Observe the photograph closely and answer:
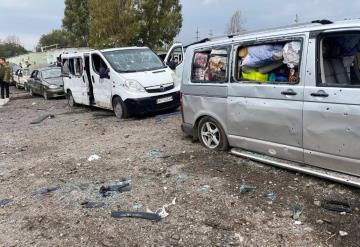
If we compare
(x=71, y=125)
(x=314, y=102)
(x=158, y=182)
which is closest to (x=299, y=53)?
(x=314, y=102)

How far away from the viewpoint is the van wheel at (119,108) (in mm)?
11289

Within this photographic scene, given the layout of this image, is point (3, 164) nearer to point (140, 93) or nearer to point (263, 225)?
point (140, 93)

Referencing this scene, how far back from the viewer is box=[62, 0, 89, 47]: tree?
125 ft

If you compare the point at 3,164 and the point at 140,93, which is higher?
the point at 140,93

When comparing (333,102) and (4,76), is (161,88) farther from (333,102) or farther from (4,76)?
(4,76)

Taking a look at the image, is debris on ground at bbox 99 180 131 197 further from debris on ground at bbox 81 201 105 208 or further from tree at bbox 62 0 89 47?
tree at bbox 62 0 89 47

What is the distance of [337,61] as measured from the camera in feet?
16.3

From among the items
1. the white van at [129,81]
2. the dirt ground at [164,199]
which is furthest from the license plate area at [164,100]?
the dirt ground at [164,199]

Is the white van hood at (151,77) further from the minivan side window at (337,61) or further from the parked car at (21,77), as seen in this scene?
the parked car at (21,77)

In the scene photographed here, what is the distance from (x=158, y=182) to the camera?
5840 millimetres

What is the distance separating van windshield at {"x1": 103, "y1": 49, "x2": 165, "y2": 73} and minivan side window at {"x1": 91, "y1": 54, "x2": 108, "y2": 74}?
0.27 meters

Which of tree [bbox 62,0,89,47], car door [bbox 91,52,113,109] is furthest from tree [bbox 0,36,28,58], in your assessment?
car door [bbox 91,52,113,109]

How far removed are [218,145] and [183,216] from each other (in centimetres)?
239

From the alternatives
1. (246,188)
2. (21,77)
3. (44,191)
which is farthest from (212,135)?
(21,77)
